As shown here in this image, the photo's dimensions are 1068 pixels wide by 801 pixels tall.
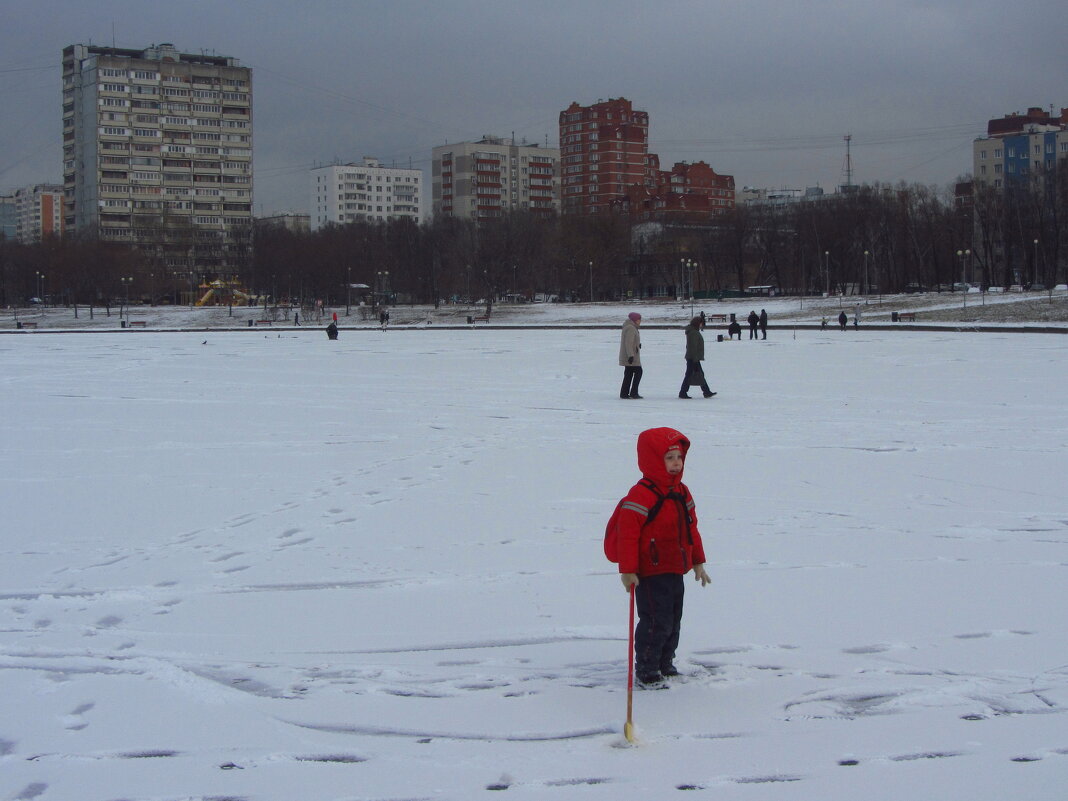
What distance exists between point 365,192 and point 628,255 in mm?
84124

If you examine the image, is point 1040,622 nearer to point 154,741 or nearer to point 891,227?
point 154,741

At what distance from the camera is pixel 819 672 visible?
4.58m

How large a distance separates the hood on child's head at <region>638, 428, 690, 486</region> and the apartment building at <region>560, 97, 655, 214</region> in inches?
6352

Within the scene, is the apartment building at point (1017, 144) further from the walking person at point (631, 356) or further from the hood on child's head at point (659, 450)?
the hood on child's head at point (659, 450)

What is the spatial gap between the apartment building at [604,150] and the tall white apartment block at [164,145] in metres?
52.3

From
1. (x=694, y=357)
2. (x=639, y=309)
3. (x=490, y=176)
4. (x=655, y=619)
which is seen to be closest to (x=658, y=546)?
(x=655, y=619)

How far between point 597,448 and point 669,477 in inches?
270

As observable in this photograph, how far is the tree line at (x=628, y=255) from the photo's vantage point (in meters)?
86.1

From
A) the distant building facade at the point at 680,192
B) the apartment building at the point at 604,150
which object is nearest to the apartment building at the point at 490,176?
the apartment building at the point at 604,150

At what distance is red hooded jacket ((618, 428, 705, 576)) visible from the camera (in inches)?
172

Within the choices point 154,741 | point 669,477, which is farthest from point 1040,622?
point 154,741

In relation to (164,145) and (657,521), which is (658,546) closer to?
(657,521)

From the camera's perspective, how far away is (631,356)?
1647 cm

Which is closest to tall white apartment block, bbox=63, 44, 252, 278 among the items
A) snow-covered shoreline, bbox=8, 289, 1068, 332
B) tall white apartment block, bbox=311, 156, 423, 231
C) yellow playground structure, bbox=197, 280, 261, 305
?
yellow playground structure, bbox=197, 280, 261, 305
